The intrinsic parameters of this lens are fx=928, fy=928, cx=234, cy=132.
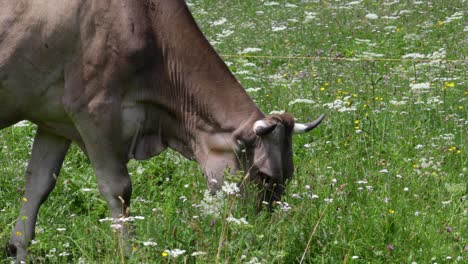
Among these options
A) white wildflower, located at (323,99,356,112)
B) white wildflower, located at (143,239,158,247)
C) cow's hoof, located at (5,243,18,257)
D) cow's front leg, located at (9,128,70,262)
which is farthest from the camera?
white wildflower, located at (323,99,356,112)

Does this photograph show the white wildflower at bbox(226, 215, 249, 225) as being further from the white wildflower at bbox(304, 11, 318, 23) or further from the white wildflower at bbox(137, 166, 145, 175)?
the white wildflower at bbox(304, 11, 318, 23)

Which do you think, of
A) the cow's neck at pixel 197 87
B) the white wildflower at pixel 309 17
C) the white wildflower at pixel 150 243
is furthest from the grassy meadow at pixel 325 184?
the white wildflower at pixel 309 17

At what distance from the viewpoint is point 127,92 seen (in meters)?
6.23

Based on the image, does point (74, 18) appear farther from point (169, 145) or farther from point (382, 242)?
point (382, 242)

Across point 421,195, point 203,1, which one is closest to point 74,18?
point 421,195

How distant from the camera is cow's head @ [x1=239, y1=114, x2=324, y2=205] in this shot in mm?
6211

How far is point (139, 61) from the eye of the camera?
620cm

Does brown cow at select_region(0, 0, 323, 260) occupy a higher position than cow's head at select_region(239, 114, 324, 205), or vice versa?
brown cow at select_region(0, 0, 323, 260)

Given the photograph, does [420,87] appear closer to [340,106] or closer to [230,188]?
[340,106]

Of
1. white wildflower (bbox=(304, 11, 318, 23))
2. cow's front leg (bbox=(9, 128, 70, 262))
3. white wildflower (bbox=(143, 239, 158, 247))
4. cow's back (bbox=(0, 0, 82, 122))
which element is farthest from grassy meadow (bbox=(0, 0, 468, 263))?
white wildflower (bbox=(304, 11, 318, 23))

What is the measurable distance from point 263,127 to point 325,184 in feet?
3.58

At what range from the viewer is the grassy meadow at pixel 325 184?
5.38 meters

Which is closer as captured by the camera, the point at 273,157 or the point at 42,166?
the point at 273,157

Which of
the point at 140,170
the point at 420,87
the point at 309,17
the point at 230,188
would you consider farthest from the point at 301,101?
the point at 309,17
